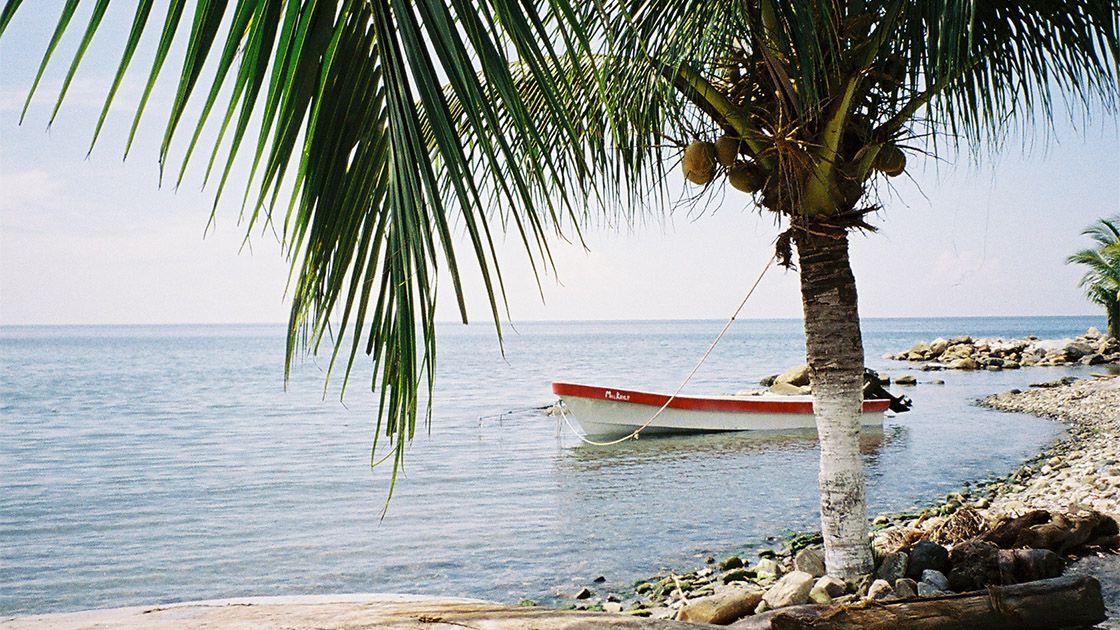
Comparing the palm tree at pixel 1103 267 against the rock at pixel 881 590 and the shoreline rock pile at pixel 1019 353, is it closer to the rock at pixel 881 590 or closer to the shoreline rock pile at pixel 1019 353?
the shoreline rock pile at pixel 1019 353

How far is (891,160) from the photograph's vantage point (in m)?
4.59

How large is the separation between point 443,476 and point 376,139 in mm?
12320

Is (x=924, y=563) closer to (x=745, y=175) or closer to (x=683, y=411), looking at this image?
(x=745, y=175)

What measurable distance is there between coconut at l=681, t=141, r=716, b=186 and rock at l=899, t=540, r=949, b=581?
95.7 inches

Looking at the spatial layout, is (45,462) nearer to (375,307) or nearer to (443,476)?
(443,476)

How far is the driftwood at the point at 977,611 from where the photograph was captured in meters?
3.04

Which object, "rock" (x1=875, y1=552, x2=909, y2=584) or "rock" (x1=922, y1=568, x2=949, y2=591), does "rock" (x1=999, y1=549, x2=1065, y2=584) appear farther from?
"rock" (x1=875, y1=552, x2=909, y2=584)

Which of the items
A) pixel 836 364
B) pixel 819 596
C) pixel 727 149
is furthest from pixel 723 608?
pixel 727 149

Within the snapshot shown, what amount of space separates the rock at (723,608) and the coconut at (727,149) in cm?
252

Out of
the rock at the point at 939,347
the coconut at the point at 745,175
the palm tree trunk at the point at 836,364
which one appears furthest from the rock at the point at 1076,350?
the coconut at the point at 745,175

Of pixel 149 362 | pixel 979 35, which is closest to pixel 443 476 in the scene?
pixel 979 35

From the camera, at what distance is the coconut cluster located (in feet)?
15.1

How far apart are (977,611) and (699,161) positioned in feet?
8.02

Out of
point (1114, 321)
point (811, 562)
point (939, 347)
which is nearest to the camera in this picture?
point (811, 562)
